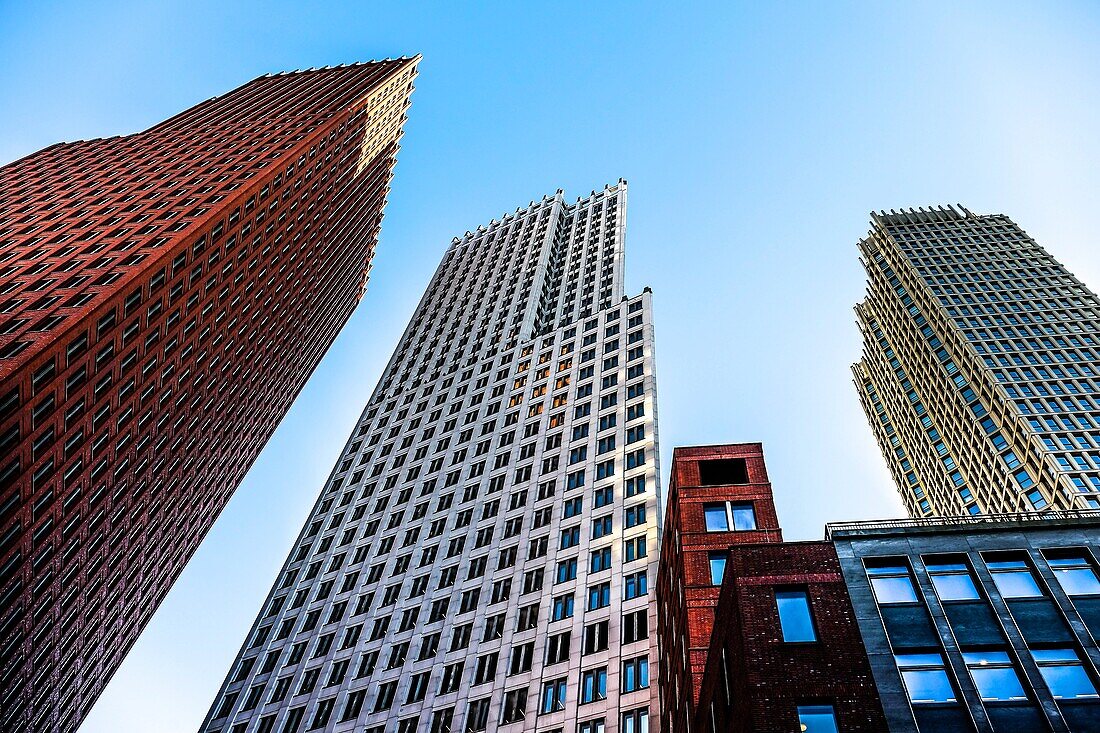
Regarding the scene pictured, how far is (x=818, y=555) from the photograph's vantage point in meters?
34.1

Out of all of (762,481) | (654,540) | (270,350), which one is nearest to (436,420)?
(270,350)

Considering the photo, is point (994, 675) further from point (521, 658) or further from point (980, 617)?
point (521, 658)

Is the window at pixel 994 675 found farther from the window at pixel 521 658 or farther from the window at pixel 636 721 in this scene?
the window at pixel 521 658

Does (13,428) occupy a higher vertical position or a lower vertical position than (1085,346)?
lower

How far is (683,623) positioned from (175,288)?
58.3 m

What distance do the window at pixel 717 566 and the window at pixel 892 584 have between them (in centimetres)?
1444

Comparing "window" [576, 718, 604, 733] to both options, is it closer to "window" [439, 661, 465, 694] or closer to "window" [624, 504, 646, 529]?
"window" [439, 661, 465, 694]

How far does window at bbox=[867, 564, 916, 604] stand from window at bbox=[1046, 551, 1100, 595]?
16.9 ft

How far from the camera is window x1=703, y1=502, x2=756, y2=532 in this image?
50.8 meters

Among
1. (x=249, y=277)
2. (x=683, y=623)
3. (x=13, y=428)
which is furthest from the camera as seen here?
(x=249, y=277)

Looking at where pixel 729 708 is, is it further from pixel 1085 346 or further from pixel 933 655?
pixel 1085 346

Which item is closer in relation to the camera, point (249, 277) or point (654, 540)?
point (654, 540)

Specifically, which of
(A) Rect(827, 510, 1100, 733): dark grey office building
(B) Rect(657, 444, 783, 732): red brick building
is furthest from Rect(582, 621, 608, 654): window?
(A) Rect(827, 510, 1100, 733): dark grey office building

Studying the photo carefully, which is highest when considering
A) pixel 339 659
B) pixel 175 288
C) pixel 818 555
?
pixel 175 288
